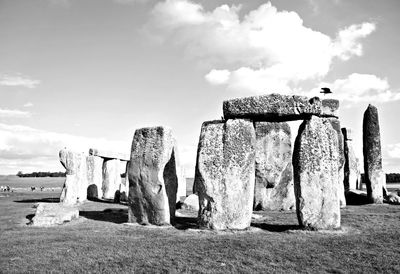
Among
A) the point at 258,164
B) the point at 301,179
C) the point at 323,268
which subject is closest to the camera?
the point at 323,268

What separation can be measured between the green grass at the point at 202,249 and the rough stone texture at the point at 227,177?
17.8 inches

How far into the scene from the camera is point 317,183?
9031 mm

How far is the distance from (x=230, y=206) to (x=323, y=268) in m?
3.53

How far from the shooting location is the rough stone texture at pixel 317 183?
9016 millimetres

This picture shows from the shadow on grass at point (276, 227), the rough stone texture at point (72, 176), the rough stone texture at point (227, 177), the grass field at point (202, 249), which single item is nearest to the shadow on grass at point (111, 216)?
the grass field at point (202, 249)

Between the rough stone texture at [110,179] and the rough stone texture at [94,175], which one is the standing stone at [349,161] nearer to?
the rough stone texture at [110,179]

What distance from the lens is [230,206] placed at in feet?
30.7

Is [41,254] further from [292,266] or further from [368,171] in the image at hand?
[368,171]

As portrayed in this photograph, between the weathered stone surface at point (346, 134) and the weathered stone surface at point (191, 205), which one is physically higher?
the weathered stone surface at point (346, 134)

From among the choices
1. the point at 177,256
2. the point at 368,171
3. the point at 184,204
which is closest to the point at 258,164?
the point at 184,204

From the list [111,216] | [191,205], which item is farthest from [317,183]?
[111,216]

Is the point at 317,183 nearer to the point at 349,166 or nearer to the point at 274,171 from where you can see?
the point at 274,171

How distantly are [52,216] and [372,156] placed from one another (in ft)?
45.7

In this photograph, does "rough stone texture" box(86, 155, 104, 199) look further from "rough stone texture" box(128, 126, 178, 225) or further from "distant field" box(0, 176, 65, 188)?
"distant field" box(0, 176, 65, 188)
